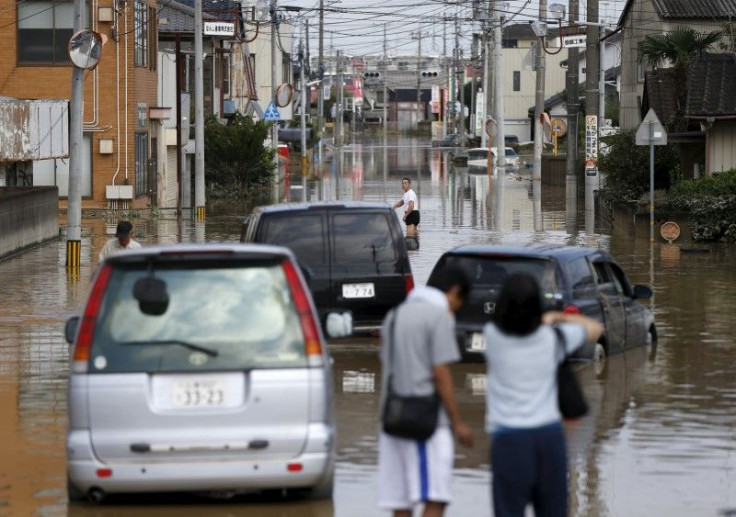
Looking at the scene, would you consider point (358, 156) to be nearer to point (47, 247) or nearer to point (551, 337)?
point (47, 247)

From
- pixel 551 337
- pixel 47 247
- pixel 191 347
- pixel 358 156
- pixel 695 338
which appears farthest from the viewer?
pixel 358 156

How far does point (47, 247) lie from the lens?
31.6 m

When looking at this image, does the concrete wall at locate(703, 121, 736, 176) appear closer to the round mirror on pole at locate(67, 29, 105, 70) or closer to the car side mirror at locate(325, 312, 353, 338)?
the round mirror on pole at locate(67, 29, 105, 70)

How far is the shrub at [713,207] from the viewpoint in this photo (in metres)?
31.3

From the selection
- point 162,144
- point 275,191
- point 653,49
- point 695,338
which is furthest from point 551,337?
point 275,191

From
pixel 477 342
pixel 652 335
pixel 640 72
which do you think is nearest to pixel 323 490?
pixel 477 342

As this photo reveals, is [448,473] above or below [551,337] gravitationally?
below

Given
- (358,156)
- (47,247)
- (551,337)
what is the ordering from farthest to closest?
(358,156) → (47,247) → (551,337)

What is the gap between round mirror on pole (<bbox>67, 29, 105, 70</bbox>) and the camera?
24.8m

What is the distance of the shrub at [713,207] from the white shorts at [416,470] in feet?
81.2

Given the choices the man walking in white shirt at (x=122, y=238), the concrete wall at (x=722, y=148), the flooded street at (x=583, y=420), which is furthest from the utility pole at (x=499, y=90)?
the man walking in white shirt at (x=122, y=238)

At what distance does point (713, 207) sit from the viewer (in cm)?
3145

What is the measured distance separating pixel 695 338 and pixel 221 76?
1980 inches

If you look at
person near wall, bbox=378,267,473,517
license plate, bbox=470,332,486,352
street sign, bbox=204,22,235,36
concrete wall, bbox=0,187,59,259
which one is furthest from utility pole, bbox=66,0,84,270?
person near wall, bbox=378,267,473,517
